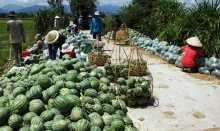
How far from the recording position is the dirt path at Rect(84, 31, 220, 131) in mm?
4043

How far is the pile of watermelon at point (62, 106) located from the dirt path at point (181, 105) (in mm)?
838

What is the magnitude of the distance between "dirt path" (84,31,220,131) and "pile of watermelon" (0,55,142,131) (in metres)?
0.84

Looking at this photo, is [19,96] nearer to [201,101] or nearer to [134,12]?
[201,101]

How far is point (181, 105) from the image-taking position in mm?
4840

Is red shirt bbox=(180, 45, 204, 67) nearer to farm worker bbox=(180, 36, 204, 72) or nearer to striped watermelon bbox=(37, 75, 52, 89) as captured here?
farm worker bbox=(180, 36, 204, 72)

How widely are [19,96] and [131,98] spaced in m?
2.19

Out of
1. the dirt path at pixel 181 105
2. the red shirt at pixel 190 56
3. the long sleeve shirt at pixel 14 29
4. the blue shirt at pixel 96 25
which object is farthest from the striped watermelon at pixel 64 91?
the blue shirt at pixel 96 25

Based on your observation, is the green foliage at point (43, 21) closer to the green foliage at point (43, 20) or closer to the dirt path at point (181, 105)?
the green foliage at point (43, 20)

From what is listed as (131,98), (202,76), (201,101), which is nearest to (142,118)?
(131,98)

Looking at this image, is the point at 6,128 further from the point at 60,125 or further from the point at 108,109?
the point at 108,109

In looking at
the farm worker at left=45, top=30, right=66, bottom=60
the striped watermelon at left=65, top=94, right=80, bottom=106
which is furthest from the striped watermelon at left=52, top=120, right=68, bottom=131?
the farm worker at left=45, top=30, right=66, bottom=60

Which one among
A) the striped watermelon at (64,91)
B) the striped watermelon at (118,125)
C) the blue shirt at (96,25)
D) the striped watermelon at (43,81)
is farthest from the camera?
the blue shirt at (96,25)

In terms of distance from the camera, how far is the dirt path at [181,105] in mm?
4043

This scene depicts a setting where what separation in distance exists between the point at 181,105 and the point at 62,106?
2795 mm
